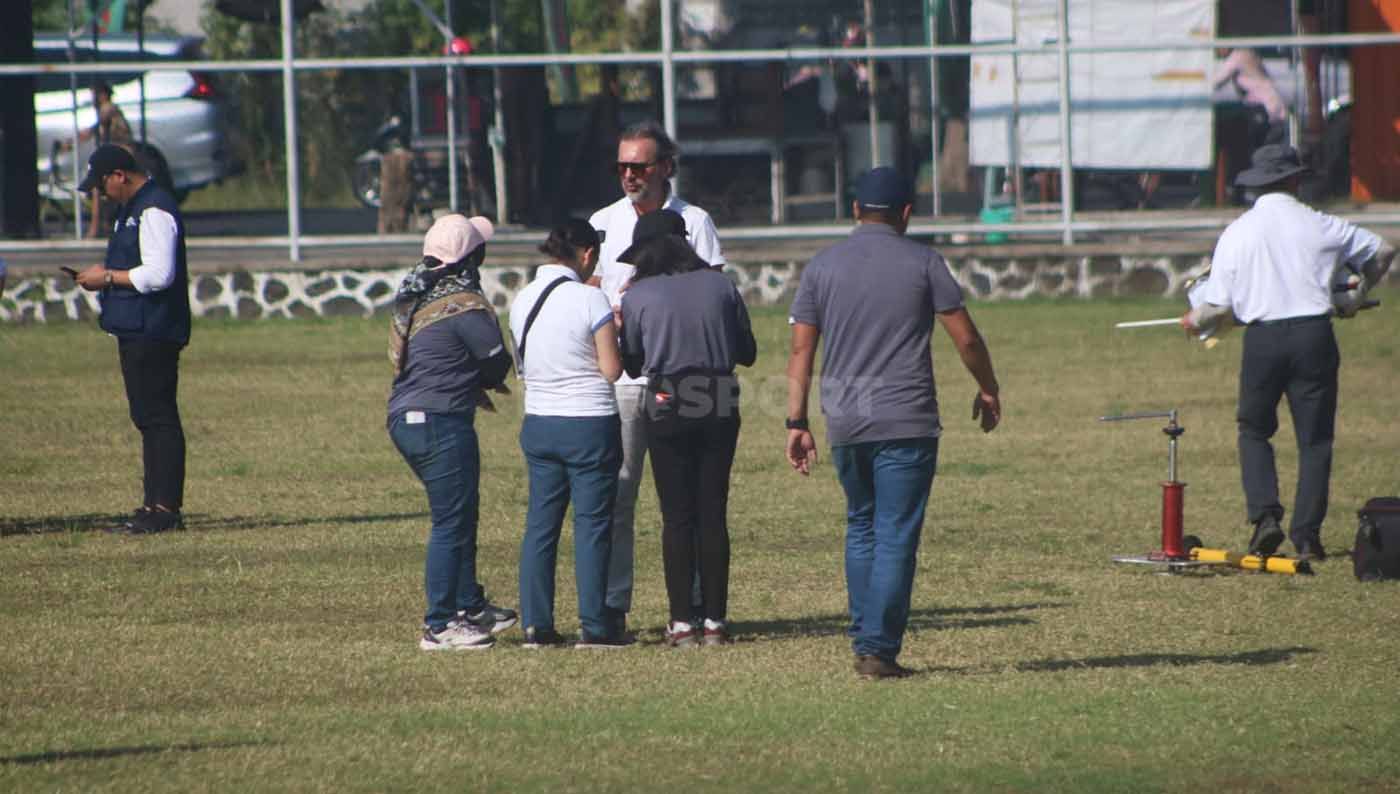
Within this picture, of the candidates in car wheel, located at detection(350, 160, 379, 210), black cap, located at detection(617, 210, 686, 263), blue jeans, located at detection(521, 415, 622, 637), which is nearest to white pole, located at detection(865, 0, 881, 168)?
car wheel, located at detection(350, 160, 379, 210)

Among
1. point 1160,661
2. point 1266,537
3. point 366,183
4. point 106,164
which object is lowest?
point 1160,661

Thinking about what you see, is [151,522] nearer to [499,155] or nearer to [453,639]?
[453,639]

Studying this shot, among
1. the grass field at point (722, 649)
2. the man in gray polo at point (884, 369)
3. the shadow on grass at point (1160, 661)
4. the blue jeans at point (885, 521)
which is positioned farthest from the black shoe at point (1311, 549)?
the blue jeans at point (885, 521)

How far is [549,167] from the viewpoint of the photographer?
22.0 meters

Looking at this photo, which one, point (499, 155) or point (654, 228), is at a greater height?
point (499, 155)

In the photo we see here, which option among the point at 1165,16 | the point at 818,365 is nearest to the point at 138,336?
the point at 818,365

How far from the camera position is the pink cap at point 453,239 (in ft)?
27.7

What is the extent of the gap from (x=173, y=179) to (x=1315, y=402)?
→ 18124mm

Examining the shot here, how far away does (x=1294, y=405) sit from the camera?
34.6 ft

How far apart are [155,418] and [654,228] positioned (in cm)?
414

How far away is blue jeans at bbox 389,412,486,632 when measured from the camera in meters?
8.48

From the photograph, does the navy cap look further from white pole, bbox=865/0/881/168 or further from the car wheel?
the car wheel

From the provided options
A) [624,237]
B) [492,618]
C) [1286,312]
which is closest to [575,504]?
[492,618]

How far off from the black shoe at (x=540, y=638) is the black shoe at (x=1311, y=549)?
12.9ft
